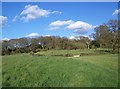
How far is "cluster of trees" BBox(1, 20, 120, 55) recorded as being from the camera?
45.2m

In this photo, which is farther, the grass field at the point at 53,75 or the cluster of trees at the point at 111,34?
the cluster of trees at the point at 111,34

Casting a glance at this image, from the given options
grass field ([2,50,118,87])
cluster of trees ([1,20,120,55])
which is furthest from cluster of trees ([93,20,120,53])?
grass field ([2,50,118,87])

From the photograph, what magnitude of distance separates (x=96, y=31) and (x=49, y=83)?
4083 cm

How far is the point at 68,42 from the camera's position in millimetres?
65938

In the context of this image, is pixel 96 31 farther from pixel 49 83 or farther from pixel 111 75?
pixel 49 83

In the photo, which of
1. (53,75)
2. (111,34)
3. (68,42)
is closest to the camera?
(53,75)

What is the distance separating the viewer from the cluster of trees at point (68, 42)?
45197 mm

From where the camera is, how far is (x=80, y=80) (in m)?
12.1

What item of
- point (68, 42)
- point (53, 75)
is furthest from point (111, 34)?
point (53, 75)

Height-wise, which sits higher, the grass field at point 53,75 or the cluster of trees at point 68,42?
the cluster of trees at point 68,42

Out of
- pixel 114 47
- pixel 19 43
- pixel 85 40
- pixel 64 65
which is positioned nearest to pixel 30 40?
pixel 19 43

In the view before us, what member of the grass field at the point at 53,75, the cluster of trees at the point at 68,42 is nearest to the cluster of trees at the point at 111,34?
the cluster of trees at the point at 68,42

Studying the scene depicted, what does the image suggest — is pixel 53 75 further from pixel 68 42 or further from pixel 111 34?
pixel 68 42

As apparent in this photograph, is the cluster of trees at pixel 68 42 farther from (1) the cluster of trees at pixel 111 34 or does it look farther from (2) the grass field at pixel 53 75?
(2) the grass field at pixel 53 75
